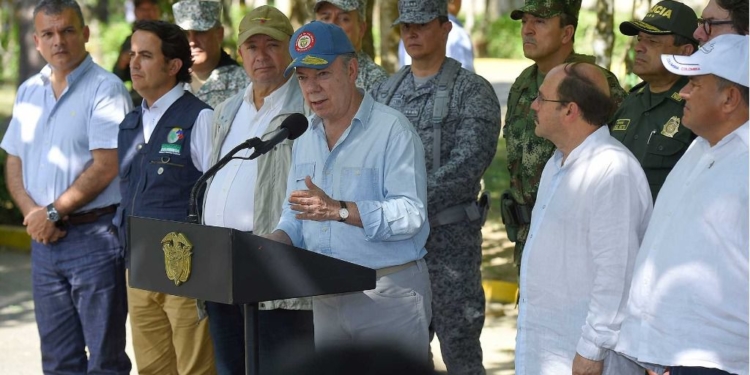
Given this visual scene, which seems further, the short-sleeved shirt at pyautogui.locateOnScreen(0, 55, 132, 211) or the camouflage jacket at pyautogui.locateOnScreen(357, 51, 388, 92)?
the camouflage jacket at pyautogui.locateOnScreen(357, 51, 388, 92)

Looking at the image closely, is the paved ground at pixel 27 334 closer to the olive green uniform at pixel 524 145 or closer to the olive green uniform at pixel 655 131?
the olive green uniform at pixel 524 145

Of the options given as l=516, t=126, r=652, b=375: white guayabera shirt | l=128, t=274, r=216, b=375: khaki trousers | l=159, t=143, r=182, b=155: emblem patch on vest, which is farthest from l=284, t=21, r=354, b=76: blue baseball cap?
l=128, t=274, r=216, b=375: khaki trousers

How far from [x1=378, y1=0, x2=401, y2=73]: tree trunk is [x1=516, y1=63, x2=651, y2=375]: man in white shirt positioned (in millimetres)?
5801

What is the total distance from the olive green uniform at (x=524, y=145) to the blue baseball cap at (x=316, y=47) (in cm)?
148

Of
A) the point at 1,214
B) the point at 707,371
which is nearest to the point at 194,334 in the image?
the point at 707,371

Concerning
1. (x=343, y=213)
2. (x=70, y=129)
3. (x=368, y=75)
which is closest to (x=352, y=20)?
(x=368, y=75)

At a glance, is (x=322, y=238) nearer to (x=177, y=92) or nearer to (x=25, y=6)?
(x=177, y=92)

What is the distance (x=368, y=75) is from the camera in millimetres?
6434

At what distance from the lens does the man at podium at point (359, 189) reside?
4.36 meters

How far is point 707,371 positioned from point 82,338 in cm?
386

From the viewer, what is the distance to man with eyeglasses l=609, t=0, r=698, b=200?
480cm

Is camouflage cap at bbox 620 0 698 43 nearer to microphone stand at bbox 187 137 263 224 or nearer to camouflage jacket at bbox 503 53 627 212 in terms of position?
camouflage jacket at bbox 503 53 627 212

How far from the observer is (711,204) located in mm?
3363

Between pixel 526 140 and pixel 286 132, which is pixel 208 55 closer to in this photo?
pixel 526 140
